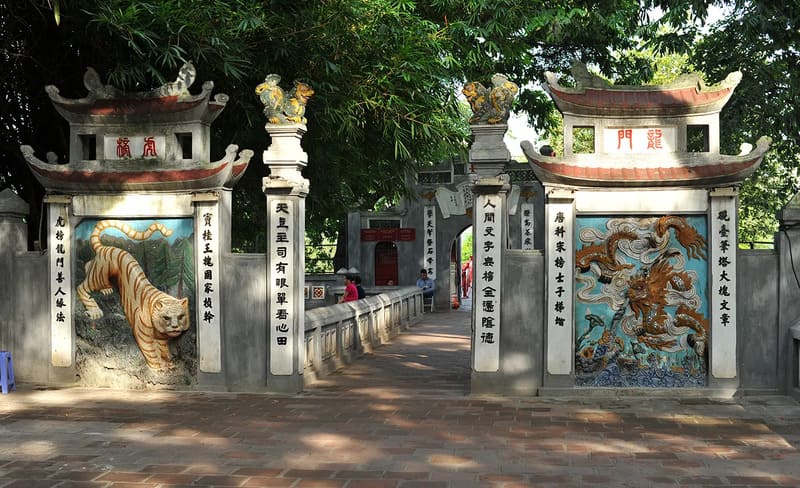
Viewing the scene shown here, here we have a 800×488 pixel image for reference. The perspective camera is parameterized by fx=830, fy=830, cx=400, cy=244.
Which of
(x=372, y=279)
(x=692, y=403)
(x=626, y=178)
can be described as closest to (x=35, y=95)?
(x=626, y=178)

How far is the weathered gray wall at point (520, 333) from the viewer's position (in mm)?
8945

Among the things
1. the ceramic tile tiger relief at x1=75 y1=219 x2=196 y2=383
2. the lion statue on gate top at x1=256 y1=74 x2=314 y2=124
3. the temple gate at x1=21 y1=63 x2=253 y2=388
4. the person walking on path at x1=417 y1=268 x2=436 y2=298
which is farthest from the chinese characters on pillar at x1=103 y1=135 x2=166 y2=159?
the person walking on path at x1=417 y1=268 x2=436 y2=298

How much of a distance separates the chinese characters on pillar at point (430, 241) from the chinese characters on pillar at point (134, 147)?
1428 cm

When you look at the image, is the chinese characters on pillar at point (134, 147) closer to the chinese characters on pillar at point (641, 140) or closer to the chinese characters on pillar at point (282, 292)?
the chinese characters on pillar at point (282, 292)

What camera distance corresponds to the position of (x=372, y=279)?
23.4 meters

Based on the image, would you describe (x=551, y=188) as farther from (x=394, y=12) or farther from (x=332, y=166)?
(x=332, y=166)

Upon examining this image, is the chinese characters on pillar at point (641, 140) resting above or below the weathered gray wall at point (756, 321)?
above

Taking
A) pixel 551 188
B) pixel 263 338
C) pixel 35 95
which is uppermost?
pixel 35 95

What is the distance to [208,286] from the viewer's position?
363 inches

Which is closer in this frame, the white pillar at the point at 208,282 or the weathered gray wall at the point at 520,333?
the weathered gray wall at the point at 520,333

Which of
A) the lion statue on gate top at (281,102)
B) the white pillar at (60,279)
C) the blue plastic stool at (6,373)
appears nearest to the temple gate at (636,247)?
the lion statue on gate top at (281,102)

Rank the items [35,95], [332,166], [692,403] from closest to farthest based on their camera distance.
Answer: [692,403], [35,95], [332,166]

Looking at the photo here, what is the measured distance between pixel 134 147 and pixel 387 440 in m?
4.70

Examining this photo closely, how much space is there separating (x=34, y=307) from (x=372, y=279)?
14.2 meters
